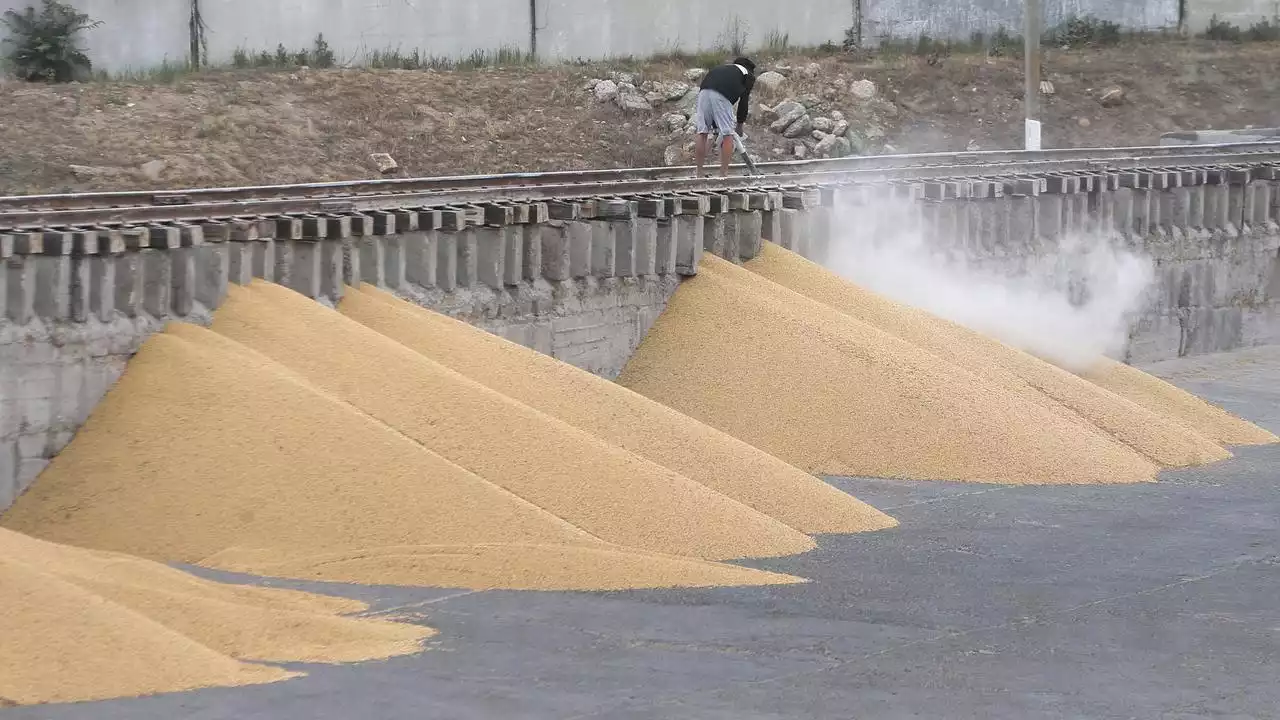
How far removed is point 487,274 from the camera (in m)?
16.5

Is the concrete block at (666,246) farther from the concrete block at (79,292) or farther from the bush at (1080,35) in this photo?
the bush at (1080,35)

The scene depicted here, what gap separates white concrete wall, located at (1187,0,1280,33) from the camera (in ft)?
140

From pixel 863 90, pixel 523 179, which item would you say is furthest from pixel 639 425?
pixel 863 90

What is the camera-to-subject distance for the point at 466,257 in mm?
16312

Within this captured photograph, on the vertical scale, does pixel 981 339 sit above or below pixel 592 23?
below

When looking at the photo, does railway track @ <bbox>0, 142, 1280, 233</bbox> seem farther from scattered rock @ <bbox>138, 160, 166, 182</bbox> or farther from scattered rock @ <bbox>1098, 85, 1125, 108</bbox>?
scattered rock @ <bbox>138, 160, 166, 182</bbox>

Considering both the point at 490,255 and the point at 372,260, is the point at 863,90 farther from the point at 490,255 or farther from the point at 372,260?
the point at 372,260

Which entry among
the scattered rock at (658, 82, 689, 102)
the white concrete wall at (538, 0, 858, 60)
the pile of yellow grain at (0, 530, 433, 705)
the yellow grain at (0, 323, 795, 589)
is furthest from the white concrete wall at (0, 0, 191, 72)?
the pile of yellow grain at (0, 530, 433, 705)

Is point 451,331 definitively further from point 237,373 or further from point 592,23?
point 592,23

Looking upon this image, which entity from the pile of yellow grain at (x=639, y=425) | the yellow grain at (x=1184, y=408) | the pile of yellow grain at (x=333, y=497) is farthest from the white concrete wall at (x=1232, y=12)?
the pile of yellow grain at (x=333, y=497)

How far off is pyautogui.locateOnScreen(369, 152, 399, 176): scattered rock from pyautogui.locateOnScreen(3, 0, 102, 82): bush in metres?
4.94

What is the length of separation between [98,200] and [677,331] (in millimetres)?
5230

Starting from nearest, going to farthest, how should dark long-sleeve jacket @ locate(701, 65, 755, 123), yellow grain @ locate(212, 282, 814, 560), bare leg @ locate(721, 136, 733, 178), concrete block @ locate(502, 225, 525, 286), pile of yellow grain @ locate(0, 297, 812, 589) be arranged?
pile of yellow grain @ locate(0, 297, 812, 589)
yellow grain @ locate(212, 282, 814, 560)
concrete block @ locate(502, 225, 525, 286)
dark long-sleeve jacket @ locate(701, 65, 755, 123)
bare leg @ locate(721, 136, 733, 178)

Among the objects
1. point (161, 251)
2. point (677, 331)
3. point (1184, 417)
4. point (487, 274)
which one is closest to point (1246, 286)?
point (1184, 417)
